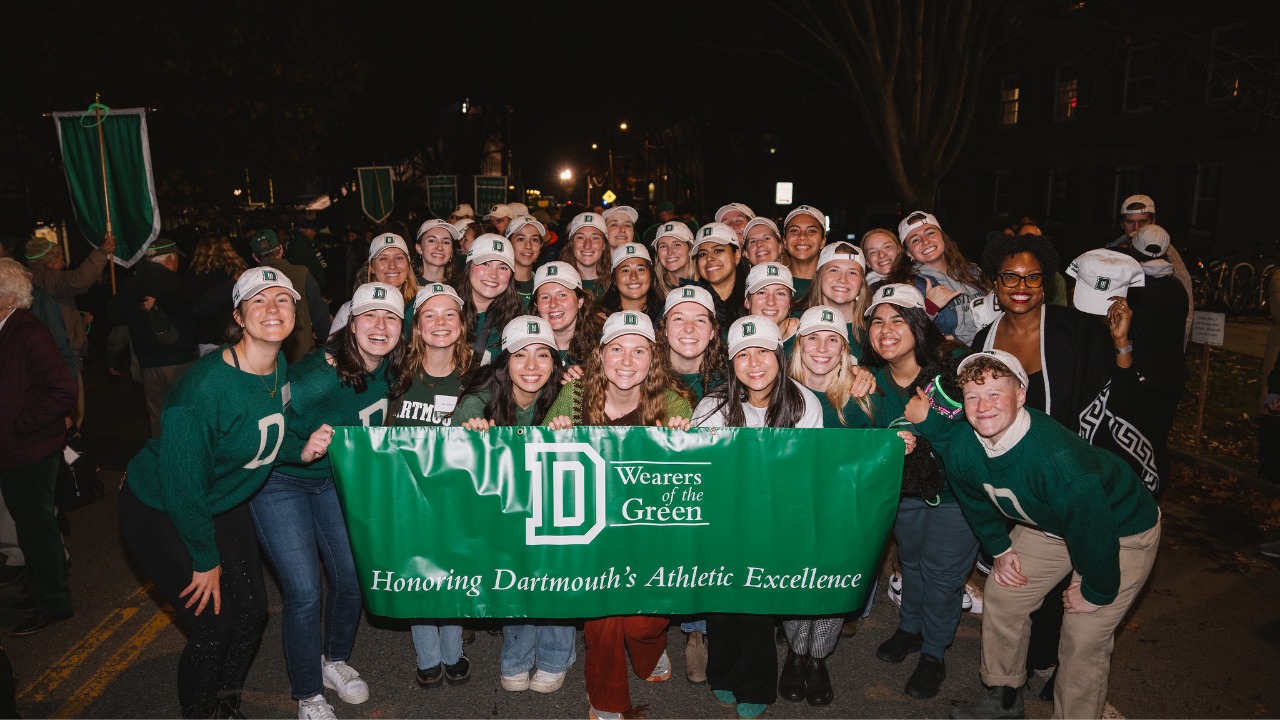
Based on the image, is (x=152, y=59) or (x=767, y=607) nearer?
(x=767, y=607)

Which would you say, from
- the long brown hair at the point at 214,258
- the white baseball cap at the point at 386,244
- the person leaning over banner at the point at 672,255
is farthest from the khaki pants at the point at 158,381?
the person leaning over banner at the point at 672,255

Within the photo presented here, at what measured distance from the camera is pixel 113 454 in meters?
8.17

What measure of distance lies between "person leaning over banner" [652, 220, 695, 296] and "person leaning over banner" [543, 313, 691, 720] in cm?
215

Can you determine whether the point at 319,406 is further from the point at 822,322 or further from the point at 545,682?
the point at 822,322

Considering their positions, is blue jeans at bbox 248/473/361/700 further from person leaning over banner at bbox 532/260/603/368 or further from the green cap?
the green cap

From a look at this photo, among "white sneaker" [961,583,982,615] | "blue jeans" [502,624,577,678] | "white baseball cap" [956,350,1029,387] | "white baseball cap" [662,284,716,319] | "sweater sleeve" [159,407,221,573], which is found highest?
"white baseball cap" [662,284,716,319]

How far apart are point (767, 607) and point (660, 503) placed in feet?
2.41

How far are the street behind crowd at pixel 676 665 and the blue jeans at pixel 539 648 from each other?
136 millimetres

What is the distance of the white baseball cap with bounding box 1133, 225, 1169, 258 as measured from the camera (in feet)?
18.6

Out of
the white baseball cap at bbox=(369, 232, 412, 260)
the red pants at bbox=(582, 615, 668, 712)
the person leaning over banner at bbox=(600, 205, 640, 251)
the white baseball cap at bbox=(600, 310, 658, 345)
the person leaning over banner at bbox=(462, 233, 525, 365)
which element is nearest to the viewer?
the red pants at bbox=(582, 615, 668, 712)

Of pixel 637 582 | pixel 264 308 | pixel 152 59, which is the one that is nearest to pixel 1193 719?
pixel 637 582

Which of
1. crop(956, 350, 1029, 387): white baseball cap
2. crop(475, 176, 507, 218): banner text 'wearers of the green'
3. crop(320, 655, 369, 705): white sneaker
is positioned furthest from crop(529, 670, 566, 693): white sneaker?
crop(475, 176, 507, 218): banner text 'wearers of the green'

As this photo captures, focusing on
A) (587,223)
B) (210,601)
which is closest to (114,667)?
(210,601)

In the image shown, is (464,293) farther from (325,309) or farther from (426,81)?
(426,81)
